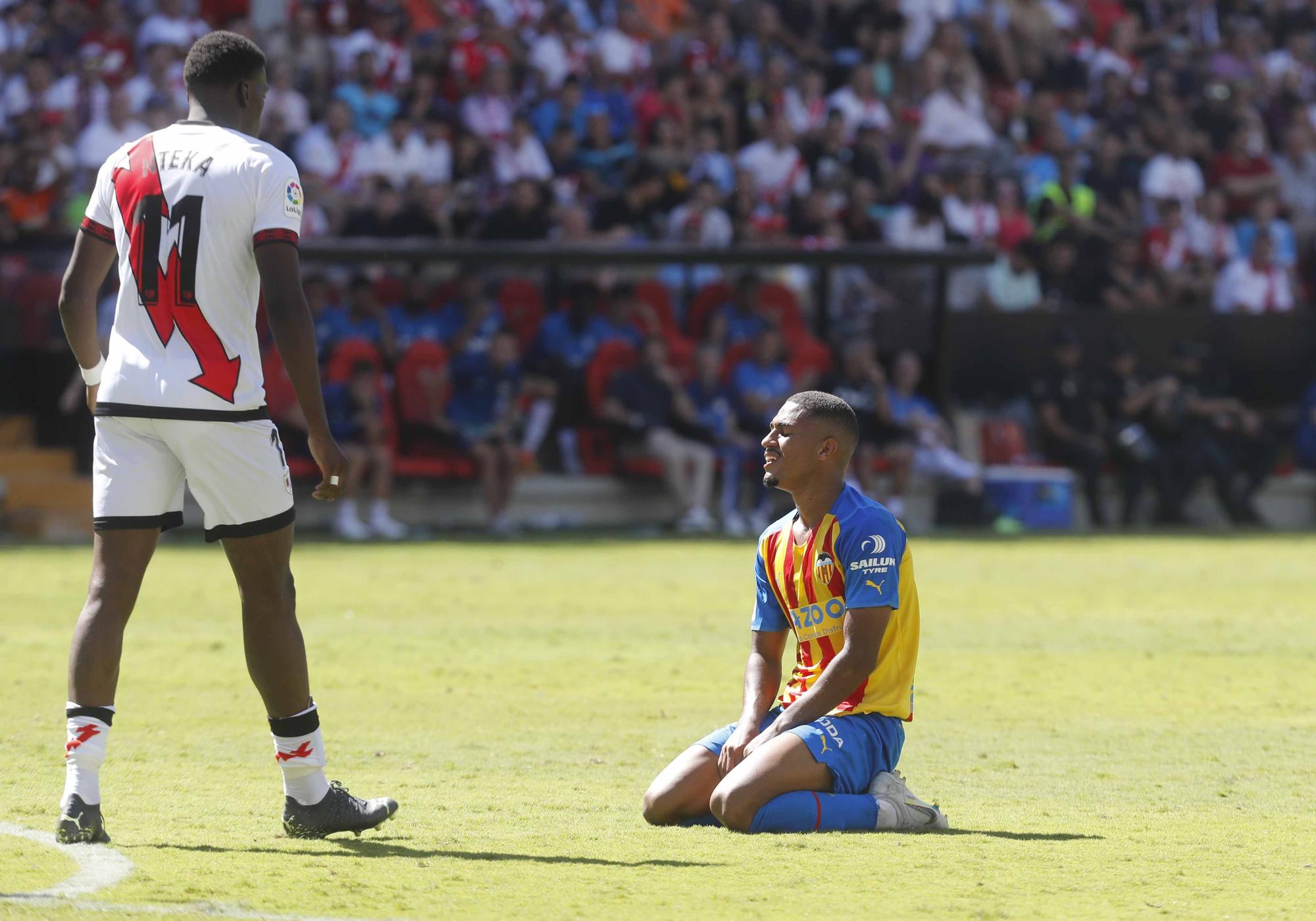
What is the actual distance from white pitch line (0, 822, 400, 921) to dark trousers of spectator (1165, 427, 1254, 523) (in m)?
16.4

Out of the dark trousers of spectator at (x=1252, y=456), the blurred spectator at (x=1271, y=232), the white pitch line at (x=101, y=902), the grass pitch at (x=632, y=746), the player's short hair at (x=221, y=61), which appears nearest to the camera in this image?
the white pitch line at (x=101, y=902)

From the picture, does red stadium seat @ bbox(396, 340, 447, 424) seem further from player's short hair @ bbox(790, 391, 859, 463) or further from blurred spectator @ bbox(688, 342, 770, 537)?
player's short hair @ bbox(790, 391, 859, 463)

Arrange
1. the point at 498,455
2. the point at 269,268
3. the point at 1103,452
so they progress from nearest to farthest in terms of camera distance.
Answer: the point at 269,268, the point at 498,455, the point at 1103,452

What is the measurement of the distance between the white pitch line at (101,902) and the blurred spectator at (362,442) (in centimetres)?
1169

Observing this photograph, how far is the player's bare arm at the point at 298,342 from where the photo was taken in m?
5.11

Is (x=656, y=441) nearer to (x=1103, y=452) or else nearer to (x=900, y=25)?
(x=1103, y=452)

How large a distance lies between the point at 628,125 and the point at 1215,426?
7.45 m

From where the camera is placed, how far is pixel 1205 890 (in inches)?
188

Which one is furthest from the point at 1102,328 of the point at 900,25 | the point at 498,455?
the point at 498,455

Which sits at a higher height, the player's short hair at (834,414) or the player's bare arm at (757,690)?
the player's short hair at (834,414)

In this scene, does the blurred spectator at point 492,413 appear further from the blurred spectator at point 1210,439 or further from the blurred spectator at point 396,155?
the blurred spectator at point 1210,439

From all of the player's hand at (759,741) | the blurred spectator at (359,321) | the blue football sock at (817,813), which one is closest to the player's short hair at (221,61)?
the player's hand at (759,741)

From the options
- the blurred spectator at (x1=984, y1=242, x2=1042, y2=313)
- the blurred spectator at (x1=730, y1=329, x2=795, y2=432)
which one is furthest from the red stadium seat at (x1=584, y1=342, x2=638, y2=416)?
the blurred spectator at (x1=984, y1=242, x2=1042, y2=313)

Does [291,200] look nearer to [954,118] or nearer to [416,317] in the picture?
[416,317]
